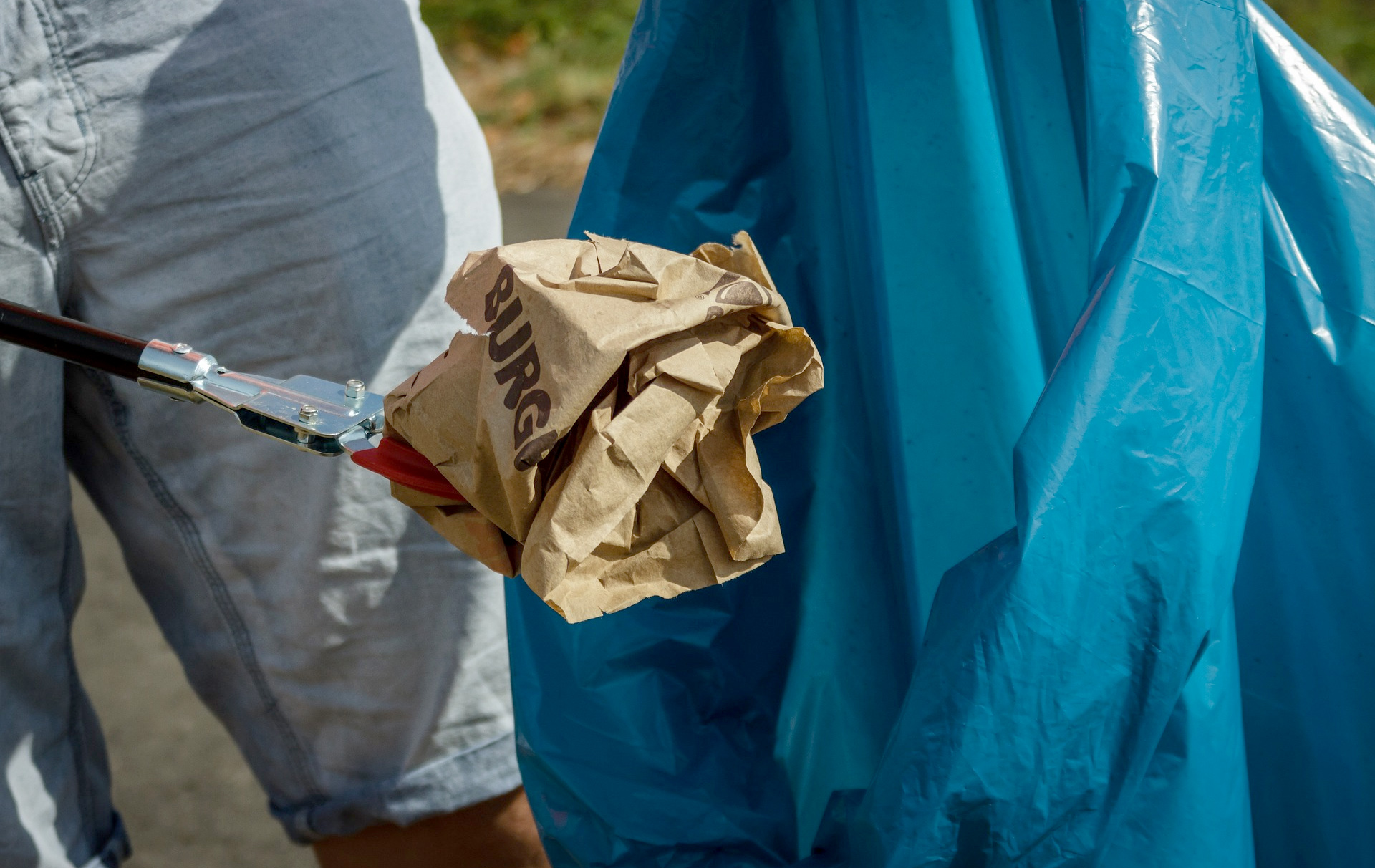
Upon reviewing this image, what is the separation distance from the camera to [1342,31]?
3.36 m

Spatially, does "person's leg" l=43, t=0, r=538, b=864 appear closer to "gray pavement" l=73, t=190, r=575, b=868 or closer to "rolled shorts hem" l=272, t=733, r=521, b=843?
"rolled shorts hem" l=272, t=733, r=521, b=843

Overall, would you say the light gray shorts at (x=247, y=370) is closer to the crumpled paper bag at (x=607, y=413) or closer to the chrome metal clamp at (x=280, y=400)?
the chrome metal clamp at (x=280, y=400)

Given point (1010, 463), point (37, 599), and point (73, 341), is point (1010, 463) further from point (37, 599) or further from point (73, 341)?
point (37, 599)

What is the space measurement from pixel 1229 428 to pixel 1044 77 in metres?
0.31

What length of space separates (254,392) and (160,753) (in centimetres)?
131

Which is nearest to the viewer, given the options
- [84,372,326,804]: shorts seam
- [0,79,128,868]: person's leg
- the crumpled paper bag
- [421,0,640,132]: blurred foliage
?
the crumpled paper bag

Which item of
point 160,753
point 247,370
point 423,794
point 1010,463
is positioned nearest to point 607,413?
point 1010,463

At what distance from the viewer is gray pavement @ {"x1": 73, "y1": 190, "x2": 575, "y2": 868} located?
166 cm

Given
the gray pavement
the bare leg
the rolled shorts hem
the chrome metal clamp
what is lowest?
the gray pavement

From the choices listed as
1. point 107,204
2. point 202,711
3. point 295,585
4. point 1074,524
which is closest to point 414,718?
point 295,585

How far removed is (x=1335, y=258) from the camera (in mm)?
769

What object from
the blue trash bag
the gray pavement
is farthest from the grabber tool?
the gray pavement

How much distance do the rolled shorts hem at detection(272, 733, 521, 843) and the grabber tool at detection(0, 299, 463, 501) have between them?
44cm

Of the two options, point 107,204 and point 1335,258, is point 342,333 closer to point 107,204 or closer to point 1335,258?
point 107,204
